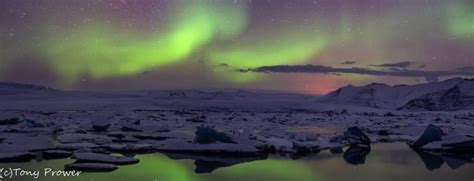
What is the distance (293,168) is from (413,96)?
58.5m

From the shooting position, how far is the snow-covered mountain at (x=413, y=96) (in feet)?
195

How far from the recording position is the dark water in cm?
957

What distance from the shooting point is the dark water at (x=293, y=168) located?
957cm

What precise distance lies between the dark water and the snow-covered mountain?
48.8 meters

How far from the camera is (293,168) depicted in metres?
10.8

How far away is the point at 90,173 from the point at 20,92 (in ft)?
230

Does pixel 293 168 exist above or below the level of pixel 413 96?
below

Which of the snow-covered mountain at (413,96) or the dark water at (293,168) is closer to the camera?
the dark water at (293,168)

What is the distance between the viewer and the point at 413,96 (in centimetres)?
6525

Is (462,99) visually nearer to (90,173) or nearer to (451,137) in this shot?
(451,137)

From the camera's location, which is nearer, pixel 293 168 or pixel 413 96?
pixel 293 168

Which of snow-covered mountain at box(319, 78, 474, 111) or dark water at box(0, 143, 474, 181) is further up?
snow-covered mountain at box(319, 78, 474, 111)

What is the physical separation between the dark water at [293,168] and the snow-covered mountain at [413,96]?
48823 millimetres

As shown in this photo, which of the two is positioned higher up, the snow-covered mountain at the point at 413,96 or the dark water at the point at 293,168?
the snow-covered mountain at the point at 413,96
